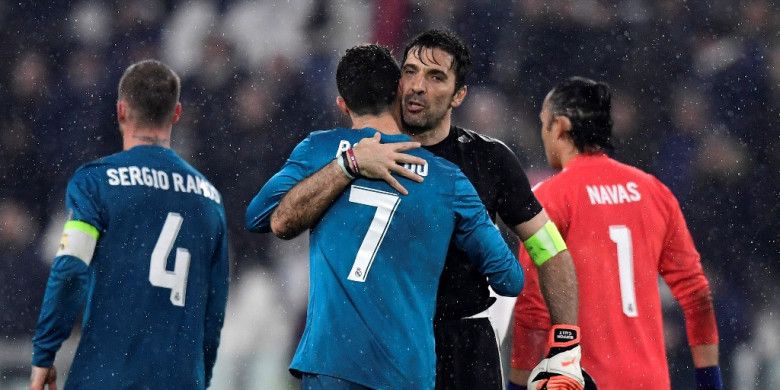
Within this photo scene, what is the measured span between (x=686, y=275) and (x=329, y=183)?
6.47ft

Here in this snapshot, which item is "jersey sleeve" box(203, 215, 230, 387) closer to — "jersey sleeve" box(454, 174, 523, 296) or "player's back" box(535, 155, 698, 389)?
"jersey sleeve" box(454, 174, 523, 296)

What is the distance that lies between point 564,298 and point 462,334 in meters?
0.36

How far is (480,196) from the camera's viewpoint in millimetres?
3619

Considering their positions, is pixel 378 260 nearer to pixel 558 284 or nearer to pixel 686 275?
pixel 558 284

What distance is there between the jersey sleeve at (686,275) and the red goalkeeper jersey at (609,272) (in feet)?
0.16

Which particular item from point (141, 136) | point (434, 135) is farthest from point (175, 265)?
point (434, 135)

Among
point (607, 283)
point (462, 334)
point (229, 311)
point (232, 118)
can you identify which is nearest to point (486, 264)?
point (462, 334)

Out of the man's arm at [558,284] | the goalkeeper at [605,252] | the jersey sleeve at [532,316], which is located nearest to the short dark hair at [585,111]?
the goalkeeper at [605,252]

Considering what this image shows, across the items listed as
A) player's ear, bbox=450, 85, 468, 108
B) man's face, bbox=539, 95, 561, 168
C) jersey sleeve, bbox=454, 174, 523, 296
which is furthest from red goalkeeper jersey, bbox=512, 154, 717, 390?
jersey sleeve, bbox=454, 174, 523, 296

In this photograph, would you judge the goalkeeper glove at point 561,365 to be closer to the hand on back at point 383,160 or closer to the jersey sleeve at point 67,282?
the hand on back at point 383,160

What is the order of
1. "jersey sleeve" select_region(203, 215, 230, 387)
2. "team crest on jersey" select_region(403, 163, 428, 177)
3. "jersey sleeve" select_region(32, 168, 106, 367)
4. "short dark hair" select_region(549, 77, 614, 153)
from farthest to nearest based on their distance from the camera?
"short dark hair" select_region(549, 77, 614, 153) < "jersey sleeve" select_region(203, 215, 230, 387) < "jersey sleeve" select_region(32, 168, 106, 367) < "team crest on jersey" select_region(403, 163, 428, 177)

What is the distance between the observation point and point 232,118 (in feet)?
25.0

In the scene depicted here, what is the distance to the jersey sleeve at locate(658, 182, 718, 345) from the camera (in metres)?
4.35

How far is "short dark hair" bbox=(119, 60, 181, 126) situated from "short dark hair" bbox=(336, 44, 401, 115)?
2.82ft
